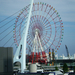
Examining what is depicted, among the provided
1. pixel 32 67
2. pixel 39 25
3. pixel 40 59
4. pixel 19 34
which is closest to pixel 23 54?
pixel 32 67

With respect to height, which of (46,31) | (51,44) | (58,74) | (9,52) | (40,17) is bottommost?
(58,74)

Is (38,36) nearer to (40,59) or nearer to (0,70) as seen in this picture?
(40,59)

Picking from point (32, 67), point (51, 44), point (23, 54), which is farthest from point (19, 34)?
point (32, 67)

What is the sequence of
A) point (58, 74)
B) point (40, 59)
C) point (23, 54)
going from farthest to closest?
1. point (40, 59)
2. point (58, 74)
3. point (23, 54)

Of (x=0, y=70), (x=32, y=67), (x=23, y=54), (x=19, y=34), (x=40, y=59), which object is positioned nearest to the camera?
(x=0, y=70)

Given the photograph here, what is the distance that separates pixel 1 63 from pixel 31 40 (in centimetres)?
2759

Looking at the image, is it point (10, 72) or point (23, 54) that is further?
point (23, 54)

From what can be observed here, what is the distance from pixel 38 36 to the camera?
48875mm

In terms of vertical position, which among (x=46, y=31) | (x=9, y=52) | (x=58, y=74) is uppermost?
(x=46, y=31)

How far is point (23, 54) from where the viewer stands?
35094mm

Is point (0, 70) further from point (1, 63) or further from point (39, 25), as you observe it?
point (39, 25)

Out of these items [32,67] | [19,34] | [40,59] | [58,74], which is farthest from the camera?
[40,59]

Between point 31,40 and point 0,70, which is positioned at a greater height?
point 31,40

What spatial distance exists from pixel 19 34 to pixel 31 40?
423cm
